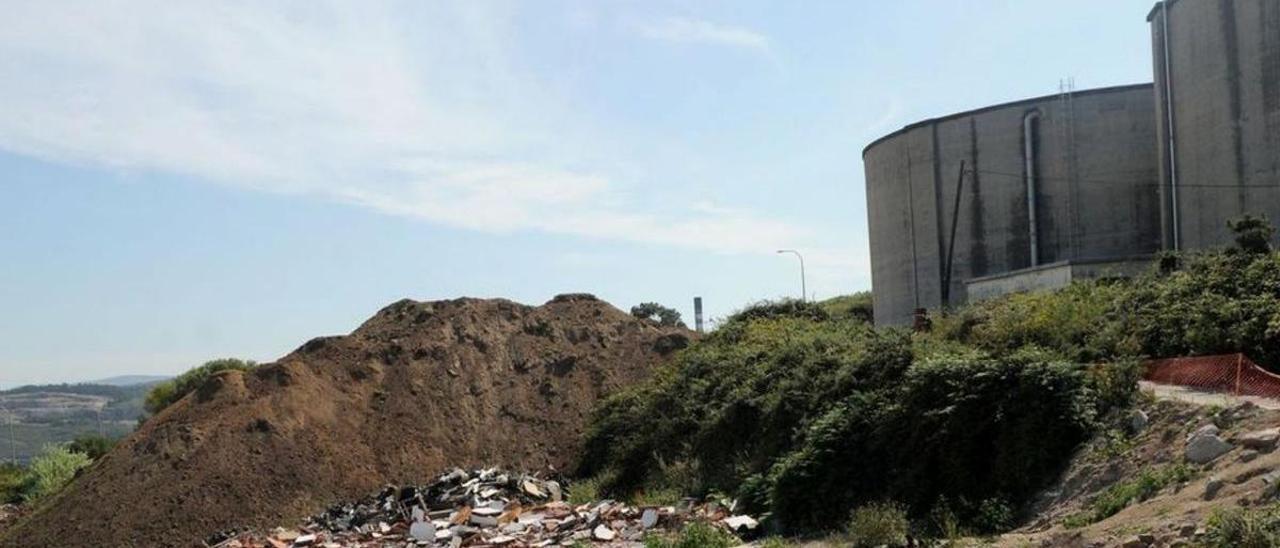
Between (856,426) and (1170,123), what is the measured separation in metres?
25.1

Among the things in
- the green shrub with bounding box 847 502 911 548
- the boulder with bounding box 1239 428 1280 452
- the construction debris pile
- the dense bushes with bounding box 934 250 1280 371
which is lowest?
the construction debris pile

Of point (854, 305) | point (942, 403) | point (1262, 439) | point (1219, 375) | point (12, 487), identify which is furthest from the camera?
point (854, 305)

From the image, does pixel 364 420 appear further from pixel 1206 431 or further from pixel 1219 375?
pixel 1206 431

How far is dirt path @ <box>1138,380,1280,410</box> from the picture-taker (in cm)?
1203

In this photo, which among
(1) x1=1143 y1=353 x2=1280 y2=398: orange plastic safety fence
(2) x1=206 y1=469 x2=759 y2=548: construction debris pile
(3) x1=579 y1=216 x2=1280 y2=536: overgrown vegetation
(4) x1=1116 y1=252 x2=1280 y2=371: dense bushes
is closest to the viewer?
(1) x1=1143 y1=353 x2=1280 y2=398: orange plastic safety fence

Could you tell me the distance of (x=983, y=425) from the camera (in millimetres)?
14062

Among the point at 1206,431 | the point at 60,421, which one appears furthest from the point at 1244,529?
Result: the point at 60,421

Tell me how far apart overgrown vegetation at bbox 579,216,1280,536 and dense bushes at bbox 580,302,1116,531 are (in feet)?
0.09

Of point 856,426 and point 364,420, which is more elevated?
point 856,426

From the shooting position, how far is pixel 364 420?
2762cm

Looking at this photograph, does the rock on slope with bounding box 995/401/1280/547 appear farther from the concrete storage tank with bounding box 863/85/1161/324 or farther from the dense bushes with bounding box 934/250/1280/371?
the concrete storage tank with bounding box 863/85/1161/324

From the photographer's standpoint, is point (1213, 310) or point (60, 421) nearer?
point (1213, 310)

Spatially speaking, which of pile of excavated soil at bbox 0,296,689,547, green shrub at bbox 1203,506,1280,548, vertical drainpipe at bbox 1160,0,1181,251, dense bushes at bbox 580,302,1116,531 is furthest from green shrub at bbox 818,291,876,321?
green shrub at bbox 1203,506,1280,548

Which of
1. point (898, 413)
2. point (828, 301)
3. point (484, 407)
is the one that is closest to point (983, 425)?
point (898, 413)
